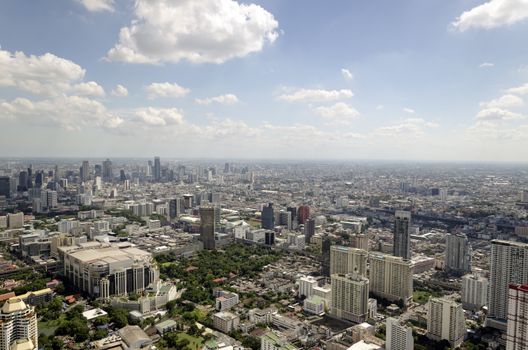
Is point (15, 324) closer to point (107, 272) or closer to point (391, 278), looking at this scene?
point (107, 272)

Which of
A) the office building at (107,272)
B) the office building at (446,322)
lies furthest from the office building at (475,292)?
the office building at (107,272)

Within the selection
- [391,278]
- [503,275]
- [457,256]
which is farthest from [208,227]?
[503,275]

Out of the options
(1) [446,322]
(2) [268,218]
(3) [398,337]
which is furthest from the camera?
(2) [268,218]

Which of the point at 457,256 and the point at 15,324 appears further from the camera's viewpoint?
the point at 457,256

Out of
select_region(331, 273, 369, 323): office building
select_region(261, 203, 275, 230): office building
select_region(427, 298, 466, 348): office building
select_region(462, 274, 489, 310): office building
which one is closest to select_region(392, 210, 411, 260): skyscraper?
select_region(462, 274, 489, 310): office building

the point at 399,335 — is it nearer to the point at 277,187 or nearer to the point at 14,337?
the point at 14,337
